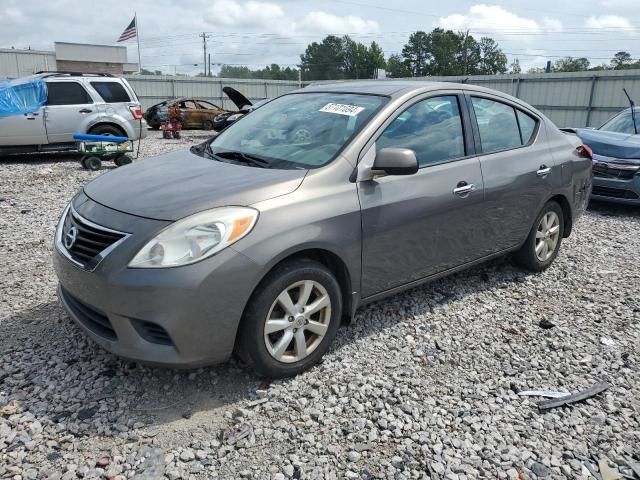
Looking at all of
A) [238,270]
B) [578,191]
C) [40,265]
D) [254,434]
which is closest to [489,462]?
[254,434]

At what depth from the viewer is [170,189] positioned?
3035 mm

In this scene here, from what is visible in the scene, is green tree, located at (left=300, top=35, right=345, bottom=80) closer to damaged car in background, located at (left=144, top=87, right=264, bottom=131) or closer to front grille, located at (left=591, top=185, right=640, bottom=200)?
damaged car in background, located at (left=144, top=87, right=264, bottom=131)

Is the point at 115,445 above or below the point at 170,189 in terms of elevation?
below

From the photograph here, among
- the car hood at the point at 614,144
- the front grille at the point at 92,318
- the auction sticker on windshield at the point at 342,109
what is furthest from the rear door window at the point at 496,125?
the car hood at the point at 614,144

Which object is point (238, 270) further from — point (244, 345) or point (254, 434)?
point (254, 434)

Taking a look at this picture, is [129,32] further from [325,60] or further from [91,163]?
[325,60]

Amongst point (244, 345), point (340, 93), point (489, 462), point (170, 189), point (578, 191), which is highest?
point (340, 93)

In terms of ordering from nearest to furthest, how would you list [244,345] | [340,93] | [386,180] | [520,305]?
1. [244,345]
2. [386,180]
3. [340,93]
4. [520,305]

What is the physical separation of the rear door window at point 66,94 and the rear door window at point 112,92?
300 mm

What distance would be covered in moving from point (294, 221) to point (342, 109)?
1158 mm

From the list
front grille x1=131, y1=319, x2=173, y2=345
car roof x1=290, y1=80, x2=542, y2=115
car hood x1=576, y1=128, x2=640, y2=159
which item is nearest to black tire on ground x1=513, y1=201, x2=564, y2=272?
car roof x1=290, y1=80, x2=542, y2=115

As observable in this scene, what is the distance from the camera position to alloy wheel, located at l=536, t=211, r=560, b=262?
4.84 m

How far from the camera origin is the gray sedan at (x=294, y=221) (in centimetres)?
267

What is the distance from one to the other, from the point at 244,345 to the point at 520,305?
254 centimetres
